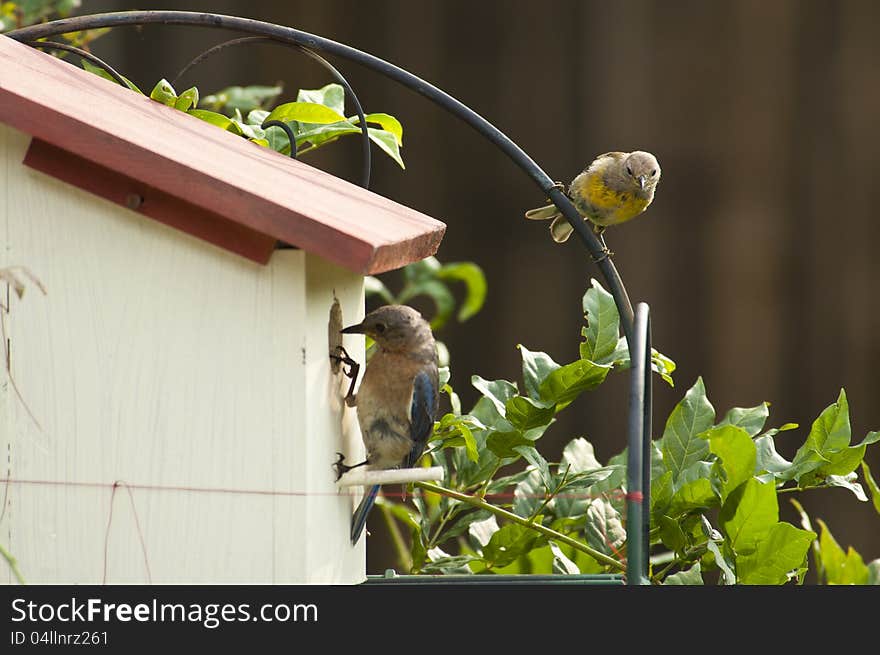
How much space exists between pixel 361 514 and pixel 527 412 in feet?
1.08

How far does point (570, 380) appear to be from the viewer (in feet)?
6.70

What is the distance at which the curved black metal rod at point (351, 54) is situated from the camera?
1951 mm

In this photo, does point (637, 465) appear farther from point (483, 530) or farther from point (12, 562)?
point (12, 562)

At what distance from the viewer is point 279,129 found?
7.63ft

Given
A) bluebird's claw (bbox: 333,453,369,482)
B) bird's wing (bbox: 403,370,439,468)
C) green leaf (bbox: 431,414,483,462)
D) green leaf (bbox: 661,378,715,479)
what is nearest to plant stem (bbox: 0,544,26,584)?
bluebird's claw (bbox: 333,453,369,482)

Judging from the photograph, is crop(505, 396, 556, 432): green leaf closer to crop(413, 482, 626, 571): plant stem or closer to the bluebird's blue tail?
crop(413, 482, 626, 571): plant stem

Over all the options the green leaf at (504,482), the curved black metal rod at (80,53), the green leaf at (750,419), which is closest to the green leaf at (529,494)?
the green leaf at (504,482)

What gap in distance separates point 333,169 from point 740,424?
2.08 metres

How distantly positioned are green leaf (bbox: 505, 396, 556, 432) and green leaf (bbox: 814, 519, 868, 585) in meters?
0.65

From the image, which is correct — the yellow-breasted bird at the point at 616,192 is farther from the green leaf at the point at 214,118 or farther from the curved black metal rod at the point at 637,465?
the curved black metal rod at the point at 637,465

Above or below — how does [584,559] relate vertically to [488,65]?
below

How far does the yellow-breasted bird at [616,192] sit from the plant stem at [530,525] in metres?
0.86
